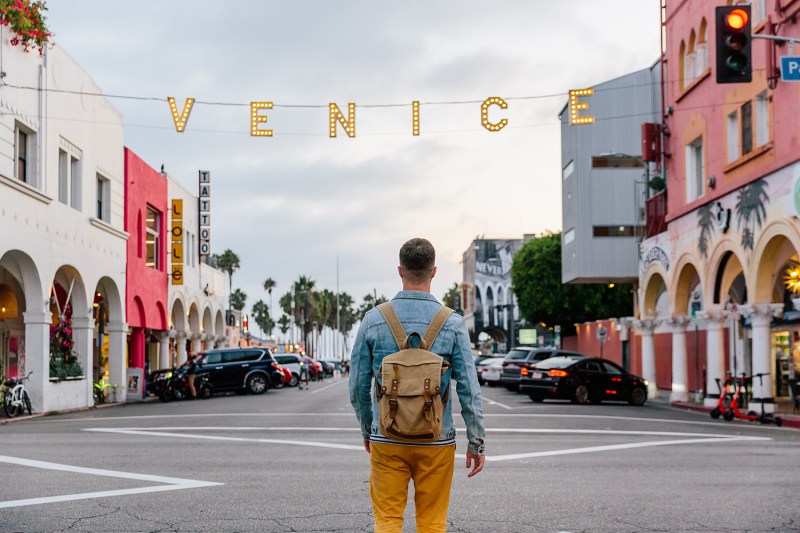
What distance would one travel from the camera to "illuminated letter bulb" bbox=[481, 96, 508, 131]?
2164 centimetres

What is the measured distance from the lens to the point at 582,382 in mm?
29031

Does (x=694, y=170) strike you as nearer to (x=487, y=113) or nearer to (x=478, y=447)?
(x=487, y=113)

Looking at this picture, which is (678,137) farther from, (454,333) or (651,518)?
(454,333)

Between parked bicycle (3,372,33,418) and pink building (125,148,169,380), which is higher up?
pink building (125,148,169,380)

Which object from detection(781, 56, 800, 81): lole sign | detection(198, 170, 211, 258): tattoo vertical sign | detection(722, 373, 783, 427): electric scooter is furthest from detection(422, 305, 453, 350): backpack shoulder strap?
detection(198, 170, 211, 258): tattoo vertical sign

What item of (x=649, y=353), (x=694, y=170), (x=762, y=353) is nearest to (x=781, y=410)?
(x=762, y=353)

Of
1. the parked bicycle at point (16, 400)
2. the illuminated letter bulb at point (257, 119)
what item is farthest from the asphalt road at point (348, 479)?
the illuminated letter bulb at point (257, 119)

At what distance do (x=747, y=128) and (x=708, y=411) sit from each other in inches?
289

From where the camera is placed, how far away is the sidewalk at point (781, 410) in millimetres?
21127

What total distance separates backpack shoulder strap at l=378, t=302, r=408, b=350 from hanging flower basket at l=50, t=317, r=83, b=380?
2454 cm

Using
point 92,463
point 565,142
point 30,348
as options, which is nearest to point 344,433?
point 92,463

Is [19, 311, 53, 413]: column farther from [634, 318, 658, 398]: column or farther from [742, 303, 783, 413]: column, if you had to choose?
[634, 318, 658, 398]: column

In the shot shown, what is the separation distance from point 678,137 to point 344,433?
1795 cm

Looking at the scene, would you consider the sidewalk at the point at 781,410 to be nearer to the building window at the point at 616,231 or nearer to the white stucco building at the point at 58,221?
the building window at the point at 616,231
